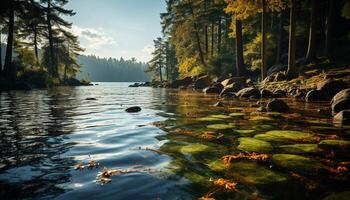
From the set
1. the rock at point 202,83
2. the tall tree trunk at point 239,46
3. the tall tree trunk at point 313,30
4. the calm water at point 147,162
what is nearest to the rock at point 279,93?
the tall tree trunk at point 313,30

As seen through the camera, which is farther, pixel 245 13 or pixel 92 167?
pixel 245 13

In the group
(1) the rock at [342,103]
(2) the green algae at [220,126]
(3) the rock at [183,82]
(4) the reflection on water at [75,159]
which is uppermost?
(3) the rock at [183,82]

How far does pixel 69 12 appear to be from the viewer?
3684 cm

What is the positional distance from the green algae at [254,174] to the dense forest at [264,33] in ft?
47.7

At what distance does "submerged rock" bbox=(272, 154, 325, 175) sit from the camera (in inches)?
141

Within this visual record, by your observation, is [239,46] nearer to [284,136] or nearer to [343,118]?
[343,118]

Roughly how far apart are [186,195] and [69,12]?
38.4 m

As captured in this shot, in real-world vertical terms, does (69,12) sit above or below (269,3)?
above

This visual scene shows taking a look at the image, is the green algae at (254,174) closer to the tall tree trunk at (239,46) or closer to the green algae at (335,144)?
the green algae at (335,144)

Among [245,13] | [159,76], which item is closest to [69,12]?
[245,13]

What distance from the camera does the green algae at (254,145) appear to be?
4493 millimetres

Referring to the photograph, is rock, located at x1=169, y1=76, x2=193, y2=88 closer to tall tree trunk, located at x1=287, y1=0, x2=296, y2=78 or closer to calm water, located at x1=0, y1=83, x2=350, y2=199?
tall tree trunk, located at x1=287, y1=0, x2=296, y2=78

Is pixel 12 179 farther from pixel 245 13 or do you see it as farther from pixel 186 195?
pixel 245 13

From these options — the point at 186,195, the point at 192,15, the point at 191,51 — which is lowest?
the point at 186,195
